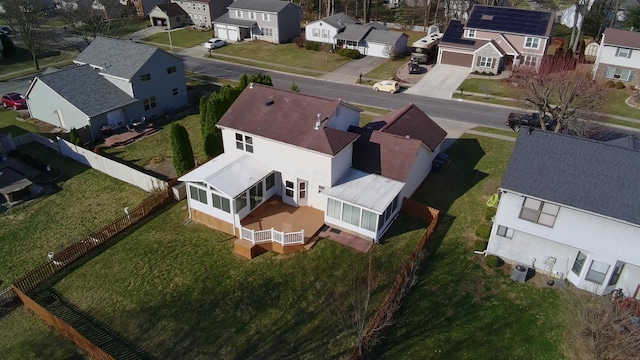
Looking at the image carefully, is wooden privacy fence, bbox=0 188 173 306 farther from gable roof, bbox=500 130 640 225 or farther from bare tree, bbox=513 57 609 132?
bare tree, bbox=513 57 609 132

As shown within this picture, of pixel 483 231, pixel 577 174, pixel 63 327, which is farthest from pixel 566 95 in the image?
pixel 63 327

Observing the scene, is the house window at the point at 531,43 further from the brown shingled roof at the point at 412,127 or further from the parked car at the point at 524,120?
the brown shingled roof at the point at 412,127

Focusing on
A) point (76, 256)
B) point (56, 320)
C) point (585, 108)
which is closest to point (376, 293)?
point (56, 320)

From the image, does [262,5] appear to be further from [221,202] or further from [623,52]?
[221,202]

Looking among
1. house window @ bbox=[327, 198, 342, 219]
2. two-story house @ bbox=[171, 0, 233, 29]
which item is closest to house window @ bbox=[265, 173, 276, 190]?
house window @ bbox=[327, 198, 342, 219]

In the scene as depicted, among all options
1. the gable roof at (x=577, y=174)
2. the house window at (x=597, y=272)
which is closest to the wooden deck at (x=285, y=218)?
the gable roof at (x=577, y=174)
